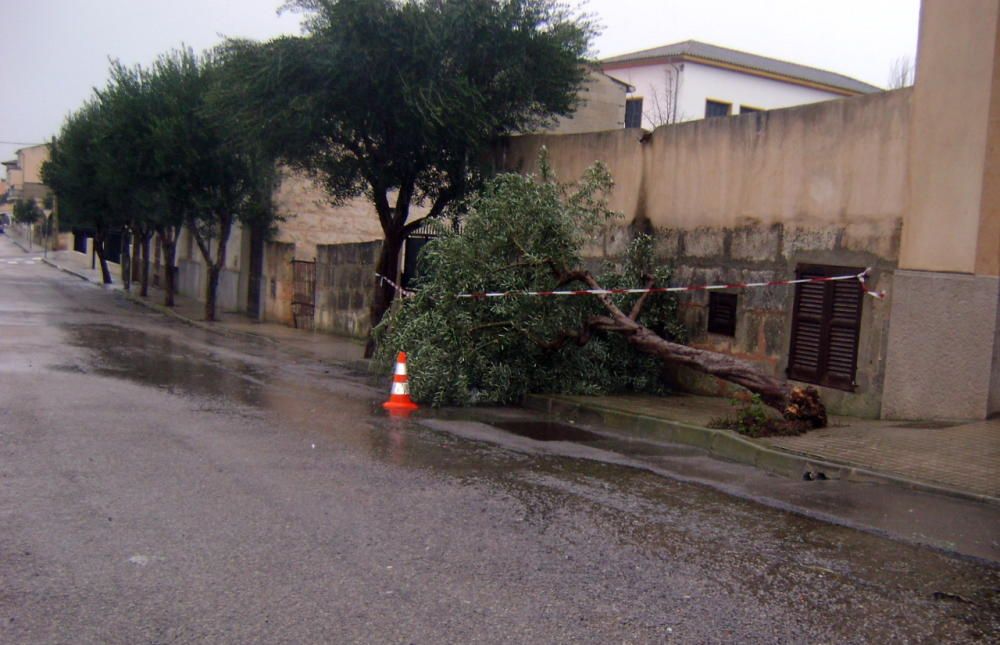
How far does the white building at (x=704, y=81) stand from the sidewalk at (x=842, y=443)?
28.6 m

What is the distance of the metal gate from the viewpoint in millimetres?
25594

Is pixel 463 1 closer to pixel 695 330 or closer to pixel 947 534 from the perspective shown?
pixel 695 330

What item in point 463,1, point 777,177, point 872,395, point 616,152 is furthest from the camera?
point 463,1

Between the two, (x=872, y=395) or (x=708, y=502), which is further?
(x=872, y=395)

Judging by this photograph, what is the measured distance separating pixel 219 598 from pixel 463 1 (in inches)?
519

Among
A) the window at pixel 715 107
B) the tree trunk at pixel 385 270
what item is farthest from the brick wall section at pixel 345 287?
the window at pixel 715 107

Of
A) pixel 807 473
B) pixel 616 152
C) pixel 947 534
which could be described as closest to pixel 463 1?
pixel 616 152

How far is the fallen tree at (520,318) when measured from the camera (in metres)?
12.6

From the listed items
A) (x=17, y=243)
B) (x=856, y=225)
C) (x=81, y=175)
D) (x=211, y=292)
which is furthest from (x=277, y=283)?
(x=17, y=243)

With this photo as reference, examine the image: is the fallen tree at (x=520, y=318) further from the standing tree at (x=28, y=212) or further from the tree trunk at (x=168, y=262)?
the standing tree at (x=28, y=212)

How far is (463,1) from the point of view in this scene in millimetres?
16109

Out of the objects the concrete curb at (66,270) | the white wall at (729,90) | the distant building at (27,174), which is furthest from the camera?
the distant building at (27,174)

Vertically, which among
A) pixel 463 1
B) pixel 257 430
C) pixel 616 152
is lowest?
pixel 257 430

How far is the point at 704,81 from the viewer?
1634 inches
